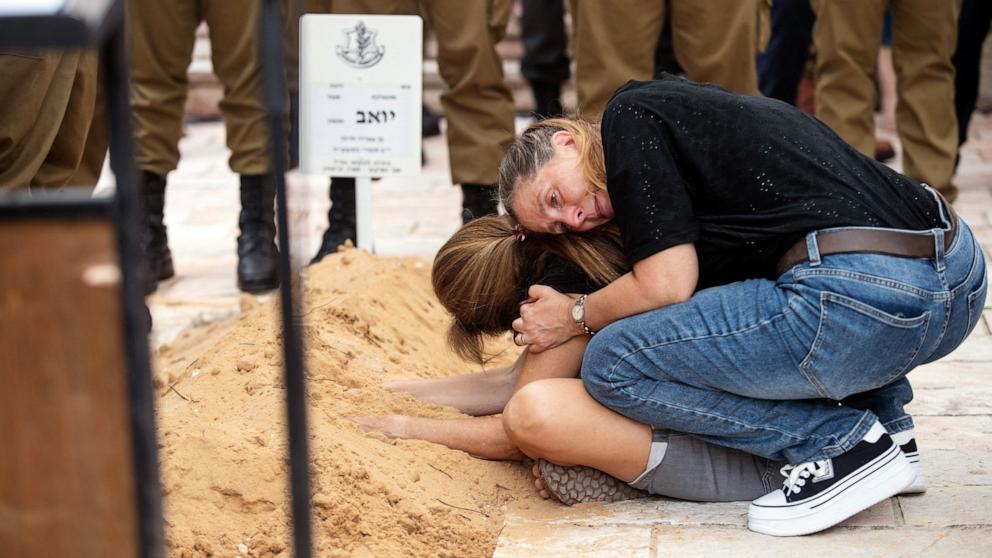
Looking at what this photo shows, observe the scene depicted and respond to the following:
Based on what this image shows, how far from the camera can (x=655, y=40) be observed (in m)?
3.87

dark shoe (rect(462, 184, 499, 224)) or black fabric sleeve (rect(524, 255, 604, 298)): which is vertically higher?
black fabric sleeve (rect(524, 255, 604, 298))

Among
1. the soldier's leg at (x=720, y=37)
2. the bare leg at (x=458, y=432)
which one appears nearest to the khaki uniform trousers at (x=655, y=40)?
the soldier's leg at (x=720, y=37)

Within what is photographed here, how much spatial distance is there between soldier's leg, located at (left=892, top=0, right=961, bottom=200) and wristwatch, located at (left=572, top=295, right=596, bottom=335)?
2434mm

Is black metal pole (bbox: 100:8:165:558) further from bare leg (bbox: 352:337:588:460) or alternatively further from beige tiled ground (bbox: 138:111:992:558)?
bare leg (bbox: 352:337:588:460)

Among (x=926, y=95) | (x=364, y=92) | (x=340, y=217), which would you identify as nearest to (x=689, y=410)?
(x=364, y=92)

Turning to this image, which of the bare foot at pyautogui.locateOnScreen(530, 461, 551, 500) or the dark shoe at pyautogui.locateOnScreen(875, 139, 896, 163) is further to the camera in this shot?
the dark shoe at pyautogui.locateOnScreen(875, 139, 896, 163)

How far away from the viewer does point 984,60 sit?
24.3 feet

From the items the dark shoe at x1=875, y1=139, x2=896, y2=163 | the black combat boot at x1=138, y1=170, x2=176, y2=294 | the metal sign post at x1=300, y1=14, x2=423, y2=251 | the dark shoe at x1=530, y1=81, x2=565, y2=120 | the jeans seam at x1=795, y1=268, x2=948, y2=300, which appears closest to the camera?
the jeans seam at x1=795, y1=268, x2=948, y2=300

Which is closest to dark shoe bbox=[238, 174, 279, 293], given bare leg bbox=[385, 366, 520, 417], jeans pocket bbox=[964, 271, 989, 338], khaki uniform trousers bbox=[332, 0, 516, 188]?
khaki uniform trousers bbox=[332, 0, 516, 188]

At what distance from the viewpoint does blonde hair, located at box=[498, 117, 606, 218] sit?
218 cm

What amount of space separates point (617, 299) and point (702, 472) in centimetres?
39

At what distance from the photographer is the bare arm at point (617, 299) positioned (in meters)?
2.09

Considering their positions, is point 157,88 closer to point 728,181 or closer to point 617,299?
point 617,299

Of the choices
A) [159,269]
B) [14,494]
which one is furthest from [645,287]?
[159,269]
